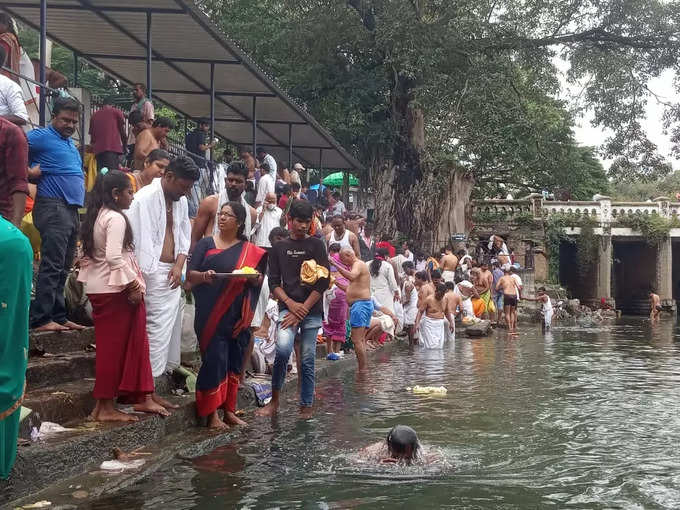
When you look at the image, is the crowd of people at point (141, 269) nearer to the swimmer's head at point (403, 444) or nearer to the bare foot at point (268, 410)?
the bare foot at point (268, 410)

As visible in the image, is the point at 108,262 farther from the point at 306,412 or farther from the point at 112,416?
the point at 306,412

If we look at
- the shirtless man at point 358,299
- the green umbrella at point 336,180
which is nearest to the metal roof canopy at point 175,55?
the shirtless man at point 358,299

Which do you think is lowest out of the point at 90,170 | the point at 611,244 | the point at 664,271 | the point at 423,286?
the point at 423,286

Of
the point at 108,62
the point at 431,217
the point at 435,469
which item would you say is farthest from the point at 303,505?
the point at 431,217

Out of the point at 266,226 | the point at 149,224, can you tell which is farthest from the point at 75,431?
the point at 266,226

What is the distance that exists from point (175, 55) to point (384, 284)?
208 inches

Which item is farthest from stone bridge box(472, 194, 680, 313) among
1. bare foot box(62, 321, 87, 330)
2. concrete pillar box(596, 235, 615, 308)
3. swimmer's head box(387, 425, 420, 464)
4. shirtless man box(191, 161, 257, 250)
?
swimmer's head box(387, 425, 420, 464)

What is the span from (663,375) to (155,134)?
7.07 meters

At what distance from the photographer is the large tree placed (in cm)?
2552

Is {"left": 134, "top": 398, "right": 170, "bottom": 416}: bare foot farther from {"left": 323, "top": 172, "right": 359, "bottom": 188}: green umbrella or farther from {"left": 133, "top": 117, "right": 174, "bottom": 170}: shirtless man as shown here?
{"left": 323, "top": 172, "right": 359, "bottom": 188}: green umbrella

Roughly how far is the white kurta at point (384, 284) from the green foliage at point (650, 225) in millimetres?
28391

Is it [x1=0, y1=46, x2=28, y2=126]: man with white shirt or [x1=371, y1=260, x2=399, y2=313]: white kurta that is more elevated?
[x1=0, y1=46, x2=28, y2=126]: man with white shirt

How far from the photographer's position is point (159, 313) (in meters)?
6.48

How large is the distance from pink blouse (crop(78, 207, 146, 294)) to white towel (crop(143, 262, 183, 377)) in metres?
0.36
